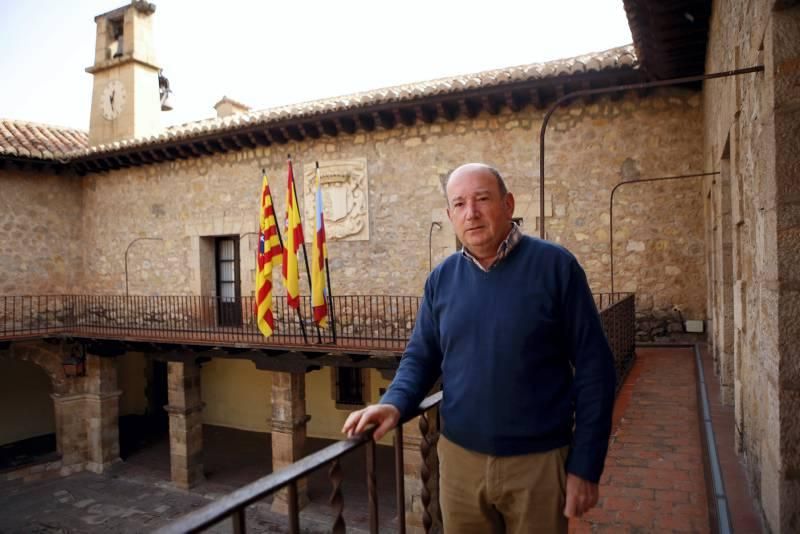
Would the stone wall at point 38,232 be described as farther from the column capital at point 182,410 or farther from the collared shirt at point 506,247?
the collared shirt at point 506,247

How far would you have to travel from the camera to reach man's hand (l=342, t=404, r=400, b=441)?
1.77 meters

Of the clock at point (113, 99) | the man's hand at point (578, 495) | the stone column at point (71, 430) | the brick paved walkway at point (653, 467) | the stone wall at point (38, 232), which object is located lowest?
the stone column at point (71, 430)

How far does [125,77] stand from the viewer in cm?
1598

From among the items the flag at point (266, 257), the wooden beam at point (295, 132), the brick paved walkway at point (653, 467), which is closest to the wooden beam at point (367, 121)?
the wooden beam at point (295, 132)

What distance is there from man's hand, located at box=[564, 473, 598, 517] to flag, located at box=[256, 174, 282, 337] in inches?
323

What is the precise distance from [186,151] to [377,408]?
12.5 m

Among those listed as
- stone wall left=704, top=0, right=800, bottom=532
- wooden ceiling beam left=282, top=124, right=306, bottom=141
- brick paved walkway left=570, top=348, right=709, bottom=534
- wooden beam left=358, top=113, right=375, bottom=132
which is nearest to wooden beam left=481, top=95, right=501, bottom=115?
wooden beam left=358, top=113, right=375, bottom=132

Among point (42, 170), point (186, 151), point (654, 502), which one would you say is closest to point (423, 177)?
point (186, 151)

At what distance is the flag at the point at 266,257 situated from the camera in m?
9.45

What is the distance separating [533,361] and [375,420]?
53 centimetres

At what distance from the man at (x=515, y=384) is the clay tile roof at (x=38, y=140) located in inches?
572

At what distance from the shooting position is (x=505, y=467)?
5.74 ft

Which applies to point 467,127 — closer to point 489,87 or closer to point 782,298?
point 489,87

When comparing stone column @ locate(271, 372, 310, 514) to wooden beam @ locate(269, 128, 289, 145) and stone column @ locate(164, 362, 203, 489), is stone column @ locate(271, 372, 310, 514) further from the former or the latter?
wooden beam @ locate(269, 128, 289, 145)
